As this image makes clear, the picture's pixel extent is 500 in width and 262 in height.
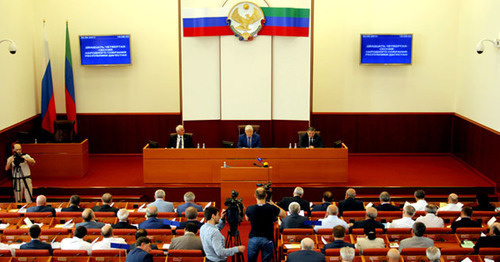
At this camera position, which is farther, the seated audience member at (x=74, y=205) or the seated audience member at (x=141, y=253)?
the seated audience member at (x=74, y=205)

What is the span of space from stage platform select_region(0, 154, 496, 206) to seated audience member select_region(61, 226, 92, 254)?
451 cm

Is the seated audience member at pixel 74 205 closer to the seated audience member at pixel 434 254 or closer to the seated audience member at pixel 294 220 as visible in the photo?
the seated audience member at pixel 294 220

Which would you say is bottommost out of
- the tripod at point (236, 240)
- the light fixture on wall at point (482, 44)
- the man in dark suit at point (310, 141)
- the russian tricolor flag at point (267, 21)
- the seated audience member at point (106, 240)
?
the tripod at point (236, 240)

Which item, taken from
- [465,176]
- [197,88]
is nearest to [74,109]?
[197,88]

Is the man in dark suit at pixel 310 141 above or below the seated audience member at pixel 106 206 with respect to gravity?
above

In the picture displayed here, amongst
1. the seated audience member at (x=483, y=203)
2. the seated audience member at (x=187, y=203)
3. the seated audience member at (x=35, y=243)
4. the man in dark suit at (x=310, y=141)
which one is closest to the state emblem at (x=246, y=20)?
the man in dark suit at (x=310, y=141)

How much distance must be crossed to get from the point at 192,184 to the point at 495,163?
6.38 m

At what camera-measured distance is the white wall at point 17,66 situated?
42.0 ft

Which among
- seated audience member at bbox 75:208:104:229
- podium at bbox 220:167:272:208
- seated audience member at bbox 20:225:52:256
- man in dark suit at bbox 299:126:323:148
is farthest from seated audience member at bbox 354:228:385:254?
man in dark suit at bbox 299:126:323:148

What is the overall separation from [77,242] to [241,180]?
4.11 meters

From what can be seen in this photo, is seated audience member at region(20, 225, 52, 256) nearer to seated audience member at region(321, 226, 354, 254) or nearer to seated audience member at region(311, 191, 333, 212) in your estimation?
seated audience member at region(321, 226, 354, 254)

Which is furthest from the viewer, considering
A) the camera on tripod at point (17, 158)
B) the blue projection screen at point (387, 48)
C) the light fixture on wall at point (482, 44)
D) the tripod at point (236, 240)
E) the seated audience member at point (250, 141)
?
the blue projection screen at point (387, 48)

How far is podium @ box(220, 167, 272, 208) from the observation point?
430 inches

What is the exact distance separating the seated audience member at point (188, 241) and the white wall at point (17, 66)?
7.16m
